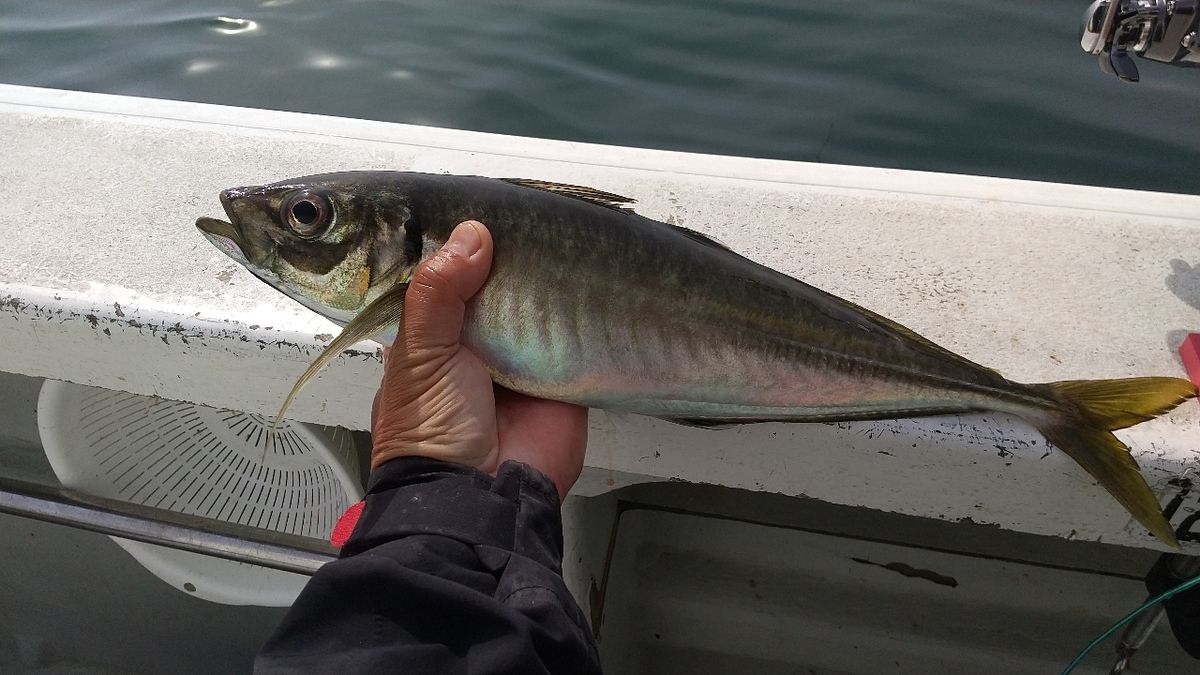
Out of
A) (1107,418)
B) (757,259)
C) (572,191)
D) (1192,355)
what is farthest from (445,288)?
(1192,355)

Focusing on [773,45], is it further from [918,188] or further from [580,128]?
[918,188]

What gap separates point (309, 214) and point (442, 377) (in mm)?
485

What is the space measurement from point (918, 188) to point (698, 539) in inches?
59.2

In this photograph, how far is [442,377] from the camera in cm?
160

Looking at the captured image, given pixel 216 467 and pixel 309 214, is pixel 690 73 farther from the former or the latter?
pixel 309 214

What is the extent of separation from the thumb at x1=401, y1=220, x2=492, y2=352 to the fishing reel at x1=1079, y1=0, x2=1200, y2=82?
1.99 meters

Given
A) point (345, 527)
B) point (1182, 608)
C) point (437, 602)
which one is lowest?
point (1182, 608)

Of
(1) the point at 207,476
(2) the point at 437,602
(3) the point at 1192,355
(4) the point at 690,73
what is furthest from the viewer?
(4) the point at 690,73

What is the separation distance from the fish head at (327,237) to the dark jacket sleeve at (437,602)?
0.50 metres

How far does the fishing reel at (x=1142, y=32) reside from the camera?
2.09m

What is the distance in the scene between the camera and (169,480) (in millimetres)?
2799

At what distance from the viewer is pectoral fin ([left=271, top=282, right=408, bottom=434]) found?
1522mm

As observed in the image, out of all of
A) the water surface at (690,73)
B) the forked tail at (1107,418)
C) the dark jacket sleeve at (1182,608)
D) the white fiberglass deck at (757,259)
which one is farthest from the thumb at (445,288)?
the water surface at (690,73)

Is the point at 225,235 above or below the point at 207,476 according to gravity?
above
